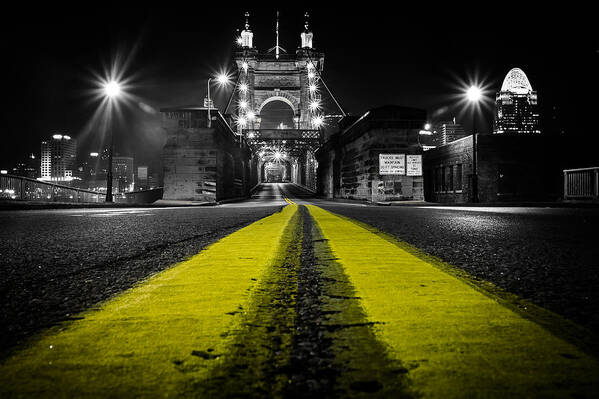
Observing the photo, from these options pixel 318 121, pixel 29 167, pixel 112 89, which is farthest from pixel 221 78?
pixel 29 167

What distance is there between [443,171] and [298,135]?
24177mm

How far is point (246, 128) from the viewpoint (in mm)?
60906

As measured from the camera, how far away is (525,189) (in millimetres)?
24828

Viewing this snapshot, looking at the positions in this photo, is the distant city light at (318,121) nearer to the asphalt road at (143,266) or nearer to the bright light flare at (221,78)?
the bright light flare at (221,78)

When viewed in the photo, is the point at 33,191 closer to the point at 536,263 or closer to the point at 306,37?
the point at 536,263

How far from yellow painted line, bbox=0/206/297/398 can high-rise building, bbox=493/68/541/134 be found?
113619mm

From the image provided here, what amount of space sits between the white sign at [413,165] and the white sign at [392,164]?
222mm

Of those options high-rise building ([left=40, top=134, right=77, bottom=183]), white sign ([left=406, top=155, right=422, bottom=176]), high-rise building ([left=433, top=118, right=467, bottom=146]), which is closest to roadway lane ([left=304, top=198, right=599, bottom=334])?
white sign ([left=406, top=155, right=422, bottom=176])

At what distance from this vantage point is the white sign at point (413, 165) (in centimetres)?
1844

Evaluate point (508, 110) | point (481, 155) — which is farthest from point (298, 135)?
point (508, 110)

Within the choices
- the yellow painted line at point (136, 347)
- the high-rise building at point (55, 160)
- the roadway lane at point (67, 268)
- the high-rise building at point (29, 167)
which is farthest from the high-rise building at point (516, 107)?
the high-rise building at point (29, 167)

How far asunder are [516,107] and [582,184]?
10527cm

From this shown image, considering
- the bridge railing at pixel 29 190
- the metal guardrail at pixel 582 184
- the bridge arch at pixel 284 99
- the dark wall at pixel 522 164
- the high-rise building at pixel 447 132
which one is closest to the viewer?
the bridge railing at pixel 29 190

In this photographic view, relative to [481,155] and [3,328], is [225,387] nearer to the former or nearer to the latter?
[3,328]
